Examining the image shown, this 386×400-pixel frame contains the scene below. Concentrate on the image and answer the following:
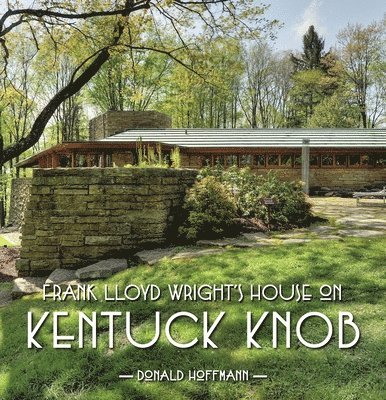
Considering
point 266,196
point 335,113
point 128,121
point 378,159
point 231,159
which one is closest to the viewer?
point 266,196

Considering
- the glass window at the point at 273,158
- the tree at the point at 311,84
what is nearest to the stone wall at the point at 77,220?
the glass window at the point at 273,158

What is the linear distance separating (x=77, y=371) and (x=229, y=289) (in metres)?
1.69

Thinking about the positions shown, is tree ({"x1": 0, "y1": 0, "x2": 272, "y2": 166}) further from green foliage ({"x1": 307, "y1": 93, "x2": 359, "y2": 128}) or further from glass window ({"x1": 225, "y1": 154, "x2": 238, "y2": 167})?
green foliage ({"x1": 307, "y1": 93, "x2": 359, "y2": 128})

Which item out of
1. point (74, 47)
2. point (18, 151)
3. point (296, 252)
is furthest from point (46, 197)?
point (74, 47)

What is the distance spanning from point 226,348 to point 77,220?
3686mm

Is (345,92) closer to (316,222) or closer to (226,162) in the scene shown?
(226,162)

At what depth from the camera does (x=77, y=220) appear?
6.27 meters

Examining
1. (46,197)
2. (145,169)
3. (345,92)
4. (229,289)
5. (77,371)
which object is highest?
(345,92)

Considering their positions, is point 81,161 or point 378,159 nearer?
point 378,159

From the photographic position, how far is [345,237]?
20.1 feet

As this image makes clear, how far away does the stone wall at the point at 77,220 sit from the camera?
20.5ft

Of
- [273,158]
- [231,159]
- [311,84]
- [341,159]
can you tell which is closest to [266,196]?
[231,159]

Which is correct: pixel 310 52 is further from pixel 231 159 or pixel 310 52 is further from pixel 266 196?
pixel 266 196

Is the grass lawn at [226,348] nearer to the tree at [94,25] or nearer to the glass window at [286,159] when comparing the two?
the tree at [94,25]
